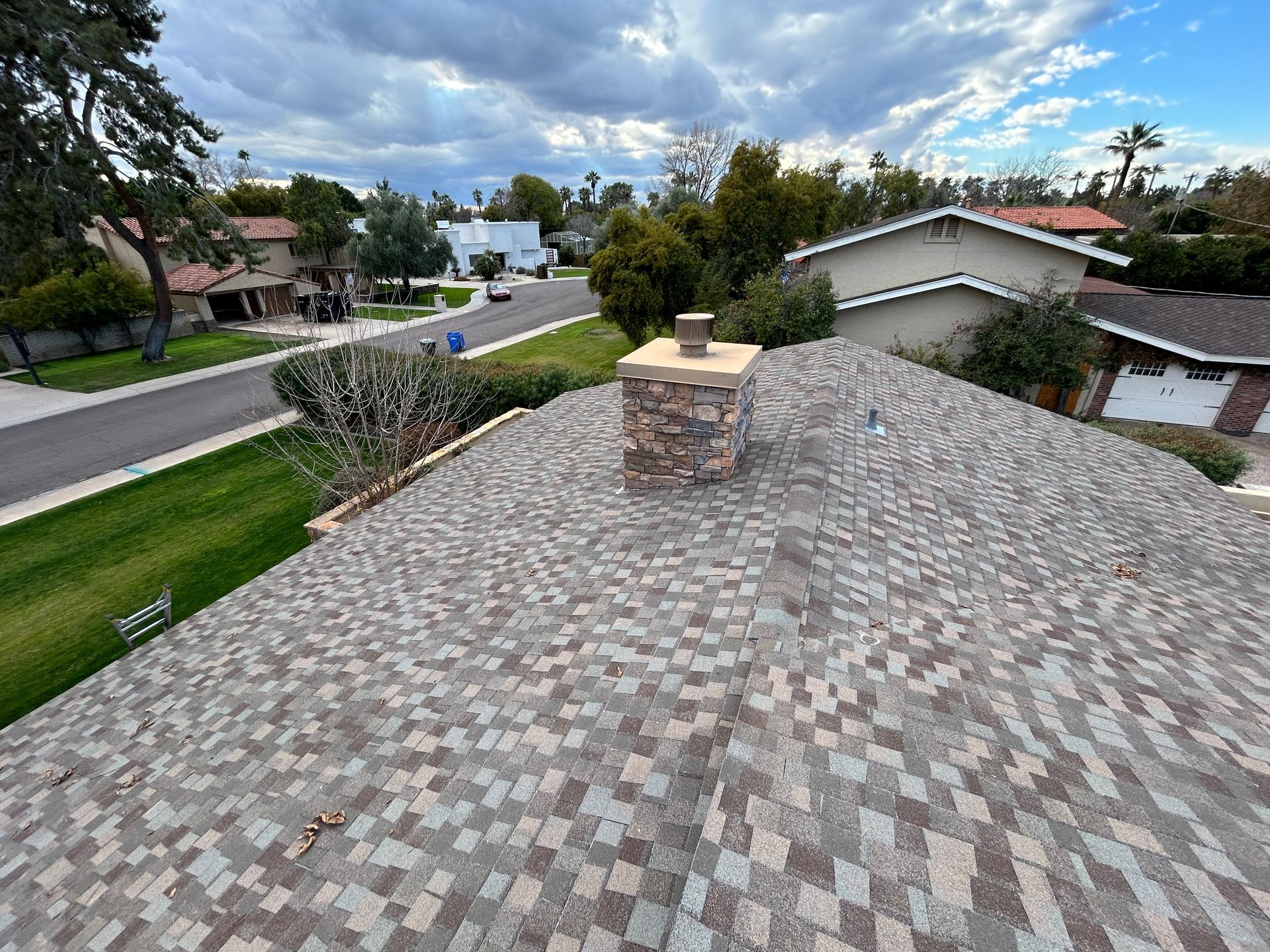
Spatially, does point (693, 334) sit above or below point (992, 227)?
below

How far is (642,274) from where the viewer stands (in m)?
21.3

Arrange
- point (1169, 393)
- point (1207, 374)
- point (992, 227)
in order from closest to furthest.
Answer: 1. point (992, 227)
2. point (1207, 374)
3. point (1169, 393)

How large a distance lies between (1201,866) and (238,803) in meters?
5.84

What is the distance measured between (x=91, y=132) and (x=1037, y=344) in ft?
126

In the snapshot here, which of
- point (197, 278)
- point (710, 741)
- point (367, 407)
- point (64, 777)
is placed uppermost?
point (197, 278)

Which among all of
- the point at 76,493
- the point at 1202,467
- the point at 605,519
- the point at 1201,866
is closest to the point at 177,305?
the point at 76,493

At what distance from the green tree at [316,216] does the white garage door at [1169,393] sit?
53.6 meters

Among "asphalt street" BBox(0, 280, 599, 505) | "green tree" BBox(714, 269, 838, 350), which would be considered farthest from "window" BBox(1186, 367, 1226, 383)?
"asphalt street" BBox(0, 280, 599, 505)

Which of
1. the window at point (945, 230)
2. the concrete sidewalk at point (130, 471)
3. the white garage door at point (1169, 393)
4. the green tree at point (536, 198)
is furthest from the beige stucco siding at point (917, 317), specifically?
the green tree at point (536, 198)

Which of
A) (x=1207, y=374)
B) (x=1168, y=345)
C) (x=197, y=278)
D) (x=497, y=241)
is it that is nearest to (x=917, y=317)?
(x=1168, y=345)

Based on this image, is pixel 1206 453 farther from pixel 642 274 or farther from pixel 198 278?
pixel 198 278

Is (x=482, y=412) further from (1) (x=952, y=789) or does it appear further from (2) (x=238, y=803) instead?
(1) (x=952, y=789)

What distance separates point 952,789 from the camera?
2.68 m

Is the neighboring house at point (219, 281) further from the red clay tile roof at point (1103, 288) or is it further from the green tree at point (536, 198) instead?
the green tree at point (536, 198)
